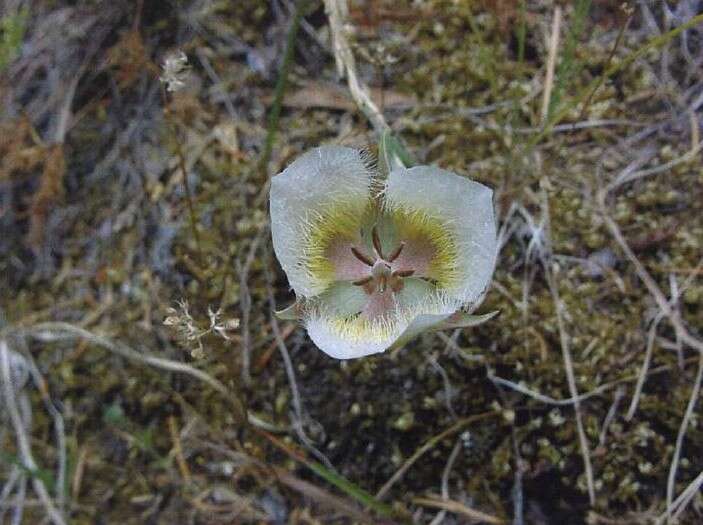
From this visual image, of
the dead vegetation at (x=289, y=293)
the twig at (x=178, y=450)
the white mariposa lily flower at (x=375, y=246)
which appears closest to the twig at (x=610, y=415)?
the dead vegetation at (x=289, y=293)

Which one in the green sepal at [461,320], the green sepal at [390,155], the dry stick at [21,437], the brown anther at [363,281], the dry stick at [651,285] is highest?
the green sepal at [390,155]

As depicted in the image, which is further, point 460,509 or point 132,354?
point 132,354

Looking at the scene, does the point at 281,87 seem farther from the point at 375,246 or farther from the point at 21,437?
the point at 21,437

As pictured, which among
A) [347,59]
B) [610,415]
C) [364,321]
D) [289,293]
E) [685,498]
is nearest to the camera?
[364,321]

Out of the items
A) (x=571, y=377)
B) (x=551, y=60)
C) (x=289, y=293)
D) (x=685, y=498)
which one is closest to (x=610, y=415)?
(x=571, y=377)

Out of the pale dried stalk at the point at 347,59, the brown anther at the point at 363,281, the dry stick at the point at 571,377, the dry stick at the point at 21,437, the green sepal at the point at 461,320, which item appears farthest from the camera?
the dry stick at the point at 21,437

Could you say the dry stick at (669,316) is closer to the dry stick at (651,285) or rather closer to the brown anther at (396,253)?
the dry stick at (651,285)
